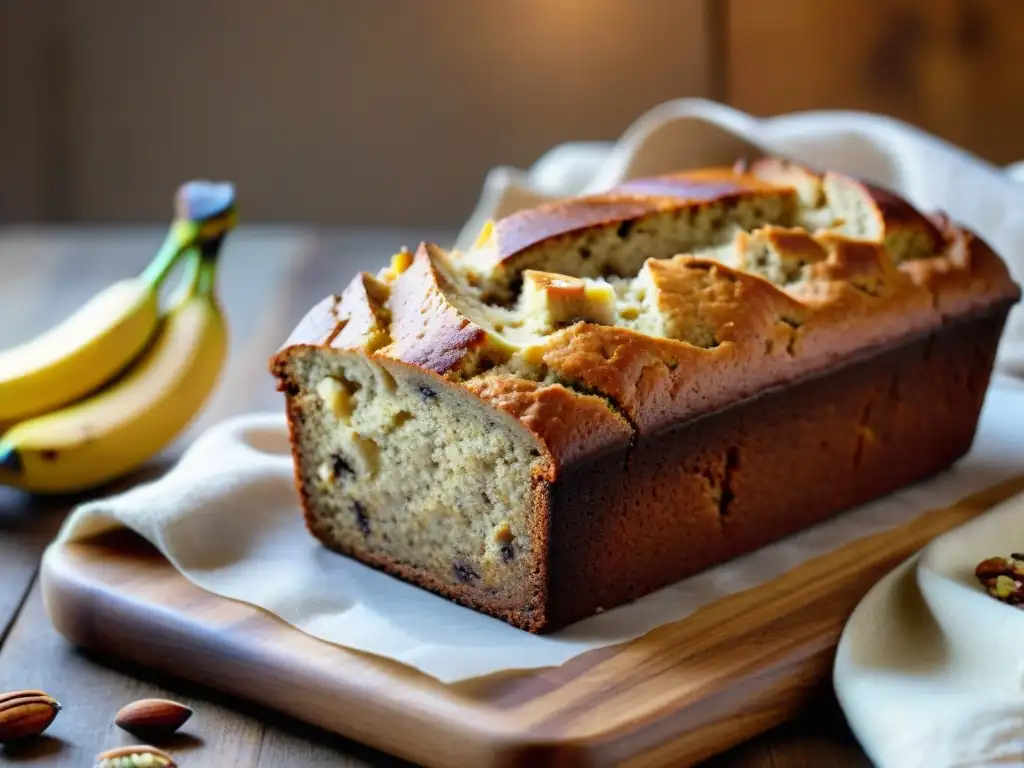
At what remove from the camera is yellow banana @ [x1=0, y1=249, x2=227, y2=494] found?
2307mm

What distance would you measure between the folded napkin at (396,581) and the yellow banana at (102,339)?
0.82 feet

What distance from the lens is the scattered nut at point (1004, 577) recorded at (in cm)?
180

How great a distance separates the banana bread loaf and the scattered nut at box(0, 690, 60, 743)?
49 cm

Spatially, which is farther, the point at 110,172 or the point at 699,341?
the point at 110,172

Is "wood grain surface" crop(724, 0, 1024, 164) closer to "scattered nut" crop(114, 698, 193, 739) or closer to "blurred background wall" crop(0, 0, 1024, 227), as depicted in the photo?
"blurred background wall" crop(0, 0, 1024, 227)

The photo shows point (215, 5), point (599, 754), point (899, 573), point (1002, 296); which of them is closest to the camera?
point (599, 754)

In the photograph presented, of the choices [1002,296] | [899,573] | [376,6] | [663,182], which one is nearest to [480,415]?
[899,573]

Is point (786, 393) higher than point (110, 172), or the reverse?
point (786, 393)

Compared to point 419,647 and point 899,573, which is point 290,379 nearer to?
point 419,647

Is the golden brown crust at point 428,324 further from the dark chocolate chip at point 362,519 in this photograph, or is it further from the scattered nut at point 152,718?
the scattered nut at point 152,718

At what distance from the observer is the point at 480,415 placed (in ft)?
5.73

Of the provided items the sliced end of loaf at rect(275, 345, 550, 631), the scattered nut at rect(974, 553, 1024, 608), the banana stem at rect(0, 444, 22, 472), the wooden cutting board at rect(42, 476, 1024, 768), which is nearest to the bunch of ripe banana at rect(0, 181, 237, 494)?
the banana stem at rect(0, 444, 22, 472)

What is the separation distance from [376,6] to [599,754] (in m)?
3.59

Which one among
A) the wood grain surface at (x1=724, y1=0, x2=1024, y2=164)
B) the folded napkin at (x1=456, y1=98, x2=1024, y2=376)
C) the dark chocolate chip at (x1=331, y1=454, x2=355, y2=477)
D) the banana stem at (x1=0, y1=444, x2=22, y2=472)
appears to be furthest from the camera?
the wood grain surface at (x1=724, y1=0, x2=1024, y2=164)
